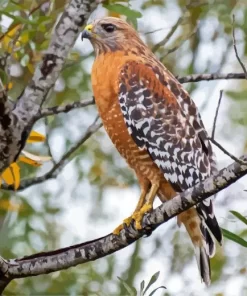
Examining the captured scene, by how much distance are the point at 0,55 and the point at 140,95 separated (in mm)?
624

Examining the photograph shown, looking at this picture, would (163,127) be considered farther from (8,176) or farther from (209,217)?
(8,176)

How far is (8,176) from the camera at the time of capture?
396 cm

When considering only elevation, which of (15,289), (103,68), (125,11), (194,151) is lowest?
(15,289)

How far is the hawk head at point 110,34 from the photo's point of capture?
4.36 meters

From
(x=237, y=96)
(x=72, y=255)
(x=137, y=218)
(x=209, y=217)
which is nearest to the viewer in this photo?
(x=72, y=255)

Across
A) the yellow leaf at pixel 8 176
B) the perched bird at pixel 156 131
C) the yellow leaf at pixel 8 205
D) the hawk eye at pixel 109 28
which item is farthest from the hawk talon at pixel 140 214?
the yellow leaf at pixel 8 205

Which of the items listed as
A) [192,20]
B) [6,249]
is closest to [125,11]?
[192,20]

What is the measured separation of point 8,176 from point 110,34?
0.90m

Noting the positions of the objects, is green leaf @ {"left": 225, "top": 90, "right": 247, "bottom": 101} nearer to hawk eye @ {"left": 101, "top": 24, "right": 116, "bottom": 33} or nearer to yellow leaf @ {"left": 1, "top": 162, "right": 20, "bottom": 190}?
hawk eye @ {"left": 101, "top": 24, "right": 116, "bottom": 33}

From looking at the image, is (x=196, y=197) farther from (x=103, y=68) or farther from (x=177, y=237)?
(x=177, y=237)

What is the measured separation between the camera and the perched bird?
13.3ft

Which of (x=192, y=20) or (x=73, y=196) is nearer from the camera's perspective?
(x=192, y=20)

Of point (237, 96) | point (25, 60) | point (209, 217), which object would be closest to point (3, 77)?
point (25, 60)

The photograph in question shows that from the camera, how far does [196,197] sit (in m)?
2.96
